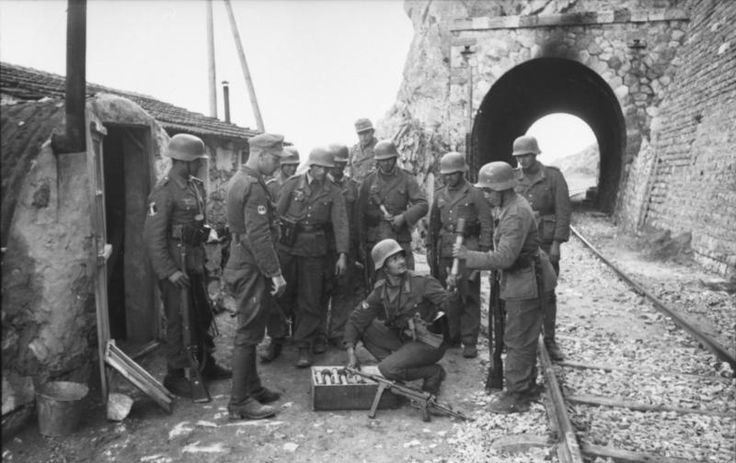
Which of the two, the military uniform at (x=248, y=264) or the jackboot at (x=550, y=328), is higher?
the military uniform at (x=248, y=264)

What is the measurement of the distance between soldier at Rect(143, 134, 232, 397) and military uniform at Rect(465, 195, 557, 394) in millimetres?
2361

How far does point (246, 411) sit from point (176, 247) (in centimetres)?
149

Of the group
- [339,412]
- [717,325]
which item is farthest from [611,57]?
[339,412]

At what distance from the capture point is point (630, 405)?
186 inches

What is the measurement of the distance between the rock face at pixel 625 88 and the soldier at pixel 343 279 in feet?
18.5

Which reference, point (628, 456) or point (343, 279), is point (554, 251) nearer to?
point (343, 279)

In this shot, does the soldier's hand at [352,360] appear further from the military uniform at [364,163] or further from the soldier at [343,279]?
the military uniform at [364,163]

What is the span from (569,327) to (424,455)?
375 centimetres

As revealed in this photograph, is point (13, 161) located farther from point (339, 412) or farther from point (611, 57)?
point (611, 57)

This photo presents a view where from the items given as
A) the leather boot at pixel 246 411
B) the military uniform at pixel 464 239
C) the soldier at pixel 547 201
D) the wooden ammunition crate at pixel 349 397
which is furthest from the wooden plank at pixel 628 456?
the leather boot at pixel 246 411

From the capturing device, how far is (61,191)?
4.38 m

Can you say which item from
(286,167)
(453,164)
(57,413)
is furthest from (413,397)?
(286,167)

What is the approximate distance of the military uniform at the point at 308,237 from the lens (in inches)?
228

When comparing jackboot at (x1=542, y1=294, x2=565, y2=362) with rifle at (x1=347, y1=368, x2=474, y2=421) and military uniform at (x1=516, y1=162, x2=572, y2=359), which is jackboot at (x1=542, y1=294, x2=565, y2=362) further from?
rifle at (x1=347, y1=368, x2=474, y2=421)
